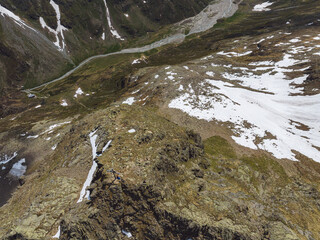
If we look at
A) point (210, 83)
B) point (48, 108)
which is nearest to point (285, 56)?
point (210, 83)

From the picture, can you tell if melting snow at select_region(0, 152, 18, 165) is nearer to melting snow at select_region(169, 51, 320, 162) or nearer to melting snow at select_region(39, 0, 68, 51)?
melting snow at select_region(169, 51, 320, 162)

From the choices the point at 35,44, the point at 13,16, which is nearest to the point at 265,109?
the point at 35,44

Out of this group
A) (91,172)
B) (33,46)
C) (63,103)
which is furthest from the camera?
(33,46)

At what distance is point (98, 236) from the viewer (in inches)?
581

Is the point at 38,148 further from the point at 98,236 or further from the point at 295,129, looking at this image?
the point at 295,129

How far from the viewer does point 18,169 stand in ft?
159

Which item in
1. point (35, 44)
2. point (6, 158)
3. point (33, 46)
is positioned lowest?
point (6, 158)

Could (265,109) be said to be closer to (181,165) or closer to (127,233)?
(181,165)

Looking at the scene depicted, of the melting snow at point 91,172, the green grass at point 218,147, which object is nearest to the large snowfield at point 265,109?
the green grass at point 218,147

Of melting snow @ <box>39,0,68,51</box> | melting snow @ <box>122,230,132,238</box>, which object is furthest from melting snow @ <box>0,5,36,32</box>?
melting snow @ <box>122,230,132,238</box>

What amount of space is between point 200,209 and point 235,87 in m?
51.3

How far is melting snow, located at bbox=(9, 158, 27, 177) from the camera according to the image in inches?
1861

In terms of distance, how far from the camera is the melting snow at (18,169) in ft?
155

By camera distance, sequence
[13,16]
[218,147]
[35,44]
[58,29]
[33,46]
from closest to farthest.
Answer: [218,147]
[33,46]
[35,44]
[13,16]
[58,29]
